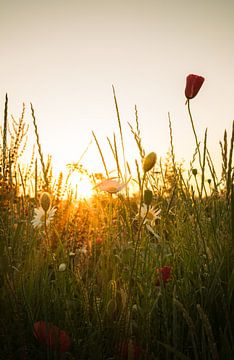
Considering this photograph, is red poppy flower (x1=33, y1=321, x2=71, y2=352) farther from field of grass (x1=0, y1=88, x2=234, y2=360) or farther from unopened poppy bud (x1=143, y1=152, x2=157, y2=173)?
unopened poppy bud (x1=143, y1=152, x2=157, y2=173)

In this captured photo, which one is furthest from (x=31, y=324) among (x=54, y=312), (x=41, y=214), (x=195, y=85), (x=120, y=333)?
(x=195, y=85)

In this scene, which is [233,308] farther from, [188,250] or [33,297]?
[33,297]

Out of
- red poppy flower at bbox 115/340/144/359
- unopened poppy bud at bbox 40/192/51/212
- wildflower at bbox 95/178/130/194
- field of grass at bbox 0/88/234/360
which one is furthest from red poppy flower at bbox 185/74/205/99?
red poppy flower at bbox 115/340/144/359

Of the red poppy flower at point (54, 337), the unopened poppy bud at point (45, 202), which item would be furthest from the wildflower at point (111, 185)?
the red poppy flower at point (54, 337)

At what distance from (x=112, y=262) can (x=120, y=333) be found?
10.0 inches

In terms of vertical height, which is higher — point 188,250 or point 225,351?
point 188,250

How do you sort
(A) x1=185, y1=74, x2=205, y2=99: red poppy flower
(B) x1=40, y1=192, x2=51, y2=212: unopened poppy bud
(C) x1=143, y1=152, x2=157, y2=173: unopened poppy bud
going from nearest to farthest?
(C) x1=143, y1=152, x2=157, y2=173: unopened poppy bud < (B) x1=40, y1=192, x2=51, y2=212: unopened poppy bud < (A) x1=185, y1=74, x2=205, y2=99: red poppy flower

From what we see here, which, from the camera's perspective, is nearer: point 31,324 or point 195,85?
point 31,324

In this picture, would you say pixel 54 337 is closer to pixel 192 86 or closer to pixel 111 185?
pixel 111 185

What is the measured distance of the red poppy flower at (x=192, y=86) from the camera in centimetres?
107

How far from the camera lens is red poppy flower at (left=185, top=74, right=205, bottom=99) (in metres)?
1.07

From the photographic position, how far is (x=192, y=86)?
1.07 meters

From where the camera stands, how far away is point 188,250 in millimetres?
1013

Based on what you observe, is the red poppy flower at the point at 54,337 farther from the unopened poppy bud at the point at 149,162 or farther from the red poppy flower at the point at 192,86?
the red poppy flower at the point at 192,86
